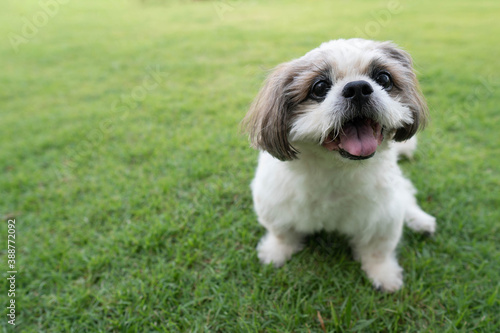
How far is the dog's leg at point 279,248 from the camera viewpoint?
2.29m

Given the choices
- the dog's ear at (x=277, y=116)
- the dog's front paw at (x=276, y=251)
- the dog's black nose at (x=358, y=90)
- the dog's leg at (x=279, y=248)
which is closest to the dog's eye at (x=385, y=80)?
the dog's black nose at (x=358, y=90)

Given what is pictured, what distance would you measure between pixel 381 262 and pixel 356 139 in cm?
103

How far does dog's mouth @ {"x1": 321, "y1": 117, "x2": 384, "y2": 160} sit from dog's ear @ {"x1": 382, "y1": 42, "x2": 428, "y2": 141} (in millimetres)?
208

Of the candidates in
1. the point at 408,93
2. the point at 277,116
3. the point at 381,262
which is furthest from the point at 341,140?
the point at 381,262

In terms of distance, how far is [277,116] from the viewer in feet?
5.20

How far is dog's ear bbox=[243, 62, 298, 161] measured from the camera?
1589 mm

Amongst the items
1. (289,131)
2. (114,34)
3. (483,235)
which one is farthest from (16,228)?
(114,34)

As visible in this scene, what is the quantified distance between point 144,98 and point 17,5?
11.6 metres

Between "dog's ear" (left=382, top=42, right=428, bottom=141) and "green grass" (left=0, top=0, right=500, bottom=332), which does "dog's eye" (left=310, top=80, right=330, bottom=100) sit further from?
"green grass" (left=0, top=0, right=500, bottom=332)

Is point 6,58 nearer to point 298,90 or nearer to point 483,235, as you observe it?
point 298,90

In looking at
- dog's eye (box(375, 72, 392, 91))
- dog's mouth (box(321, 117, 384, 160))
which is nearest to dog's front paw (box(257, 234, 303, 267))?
dog's mouth (box(321, 117, 384, 160))

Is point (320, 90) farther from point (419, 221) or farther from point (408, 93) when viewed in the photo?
point (419, 221)

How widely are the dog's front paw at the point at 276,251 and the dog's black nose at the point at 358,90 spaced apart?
1199 millimetres

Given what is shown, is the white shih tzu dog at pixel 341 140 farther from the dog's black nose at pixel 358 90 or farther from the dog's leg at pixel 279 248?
the dog's leg at pixel 279 248
